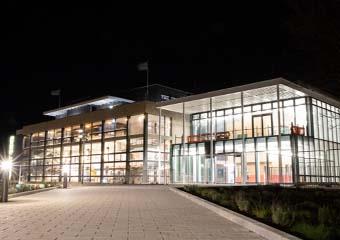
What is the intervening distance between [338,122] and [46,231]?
38412mm

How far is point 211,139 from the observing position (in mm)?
38594

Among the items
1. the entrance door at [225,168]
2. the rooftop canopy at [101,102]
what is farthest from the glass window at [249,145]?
the rooftop canopy at [101,102]

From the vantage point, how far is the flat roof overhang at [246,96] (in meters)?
33.8

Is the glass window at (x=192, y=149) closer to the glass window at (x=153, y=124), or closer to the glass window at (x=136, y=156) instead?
the glass window at (x=153, y=124)

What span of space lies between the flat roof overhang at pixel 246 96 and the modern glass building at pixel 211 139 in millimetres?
92

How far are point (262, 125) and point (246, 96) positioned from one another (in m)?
4.40

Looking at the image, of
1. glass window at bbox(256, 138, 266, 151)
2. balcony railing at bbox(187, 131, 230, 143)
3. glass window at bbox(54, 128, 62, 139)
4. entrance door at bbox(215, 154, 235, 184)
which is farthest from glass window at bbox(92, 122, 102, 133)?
glass window at bbox(256, 138, 266, 151)

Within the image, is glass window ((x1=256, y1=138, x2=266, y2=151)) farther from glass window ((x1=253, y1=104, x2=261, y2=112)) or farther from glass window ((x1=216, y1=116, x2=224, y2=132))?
glass window ((x1=216, y1=116, x2=224, y2=132))

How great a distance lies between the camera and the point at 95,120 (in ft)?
170

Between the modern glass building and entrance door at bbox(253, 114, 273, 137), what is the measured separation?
10 cm

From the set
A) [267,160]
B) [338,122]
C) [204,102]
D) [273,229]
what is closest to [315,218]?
[273,229]

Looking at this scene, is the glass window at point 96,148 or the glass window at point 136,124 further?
the glass window at point 96,148

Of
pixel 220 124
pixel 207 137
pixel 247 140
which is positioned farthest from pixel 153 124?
pixel 247 140

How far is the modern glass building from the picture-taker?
34.3 m
